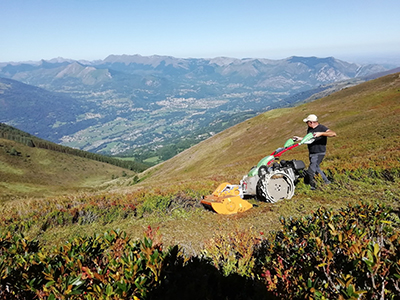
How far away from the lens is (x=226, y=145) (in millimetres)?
58656

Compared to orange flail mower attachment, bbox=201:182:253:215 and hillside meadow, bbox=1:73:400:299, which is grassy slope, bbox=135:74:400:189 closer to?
hillside meadow, bbox=1:73:400:299

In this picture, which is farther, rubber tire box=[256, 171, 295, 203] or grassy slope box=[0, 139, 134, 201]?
grassy slope box=[0, 139, 134, 201]

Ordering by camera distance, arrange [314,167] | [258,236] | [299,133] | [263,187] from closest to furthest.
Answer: [258,236], [263,187], [314,167], [299,133]

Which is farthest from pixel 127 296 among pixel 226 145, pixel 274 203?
pixel 226 145

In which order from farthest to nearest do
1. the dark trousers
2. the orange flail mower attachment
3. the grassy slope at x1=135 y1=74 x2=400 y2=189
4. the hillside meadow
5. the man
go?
1. the grassy slope at x1=135 y1=74 x2=400 y2=189
2. the dark trousers
3. the man
4. the orange flail mower attachment
5. the hillside meadow

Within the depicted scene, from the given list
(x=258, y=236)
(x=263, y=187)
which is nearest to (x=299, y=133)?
(x=263, y=187)

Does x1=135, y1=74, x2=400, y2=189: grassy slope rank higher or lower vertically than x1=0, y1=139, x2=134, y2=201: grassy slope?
higher

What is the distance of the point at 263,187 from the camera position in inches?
416

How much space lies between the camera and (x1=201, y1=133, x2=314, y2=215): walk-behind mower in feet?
33.4

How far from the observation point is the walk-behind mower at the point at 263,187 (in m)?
10.2

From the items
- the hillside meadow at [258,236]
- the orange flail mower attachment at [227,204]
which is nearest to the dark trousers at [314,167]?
the hillside meadow at [258,236]

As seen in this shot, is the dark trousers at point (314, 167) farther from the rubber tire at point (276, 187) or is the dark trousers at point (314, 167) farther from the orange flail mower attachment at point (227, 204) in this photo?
the orange flail mower attachment at point (227, 204)

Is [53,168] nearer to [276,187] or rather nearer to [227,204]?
[227,204]

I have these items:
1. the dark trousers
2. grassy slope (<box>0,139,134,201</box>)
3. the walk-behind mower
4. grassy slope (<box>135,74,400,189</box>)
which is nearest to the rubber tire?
the walk-behind mower
